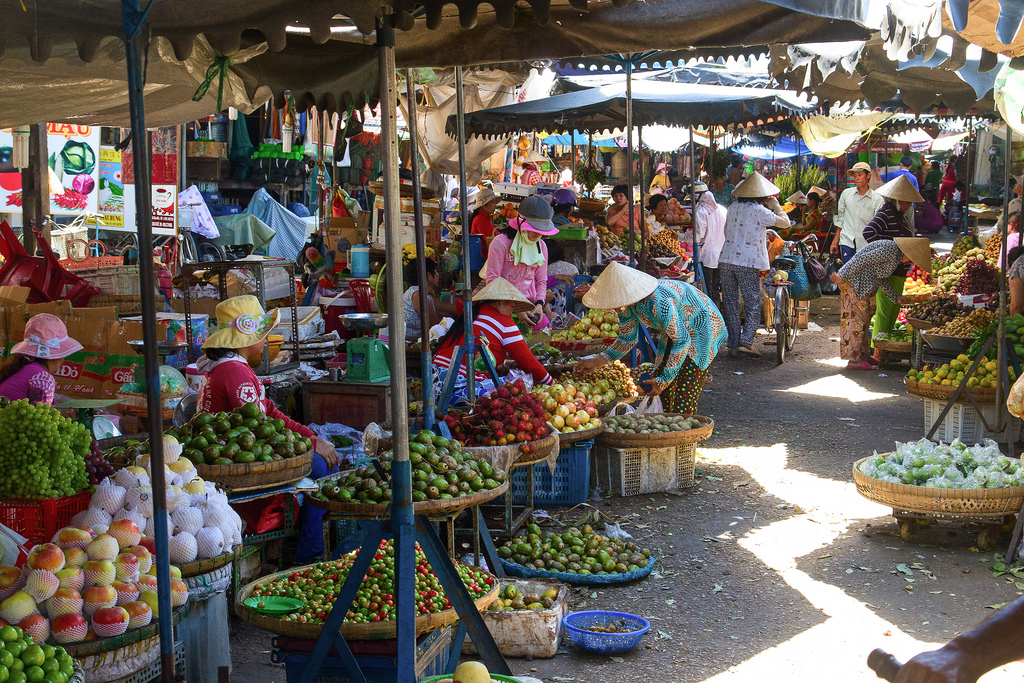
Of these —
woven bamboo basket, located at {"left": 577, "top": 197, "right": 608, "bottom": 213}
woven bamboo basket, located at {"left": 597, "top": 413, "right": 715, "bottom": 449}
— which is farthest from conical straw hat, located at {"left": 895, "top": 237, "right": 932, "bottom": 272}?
woven bamboo basket, located at {"left": 597, "top": 413, "right": 715, "bottom": 449}

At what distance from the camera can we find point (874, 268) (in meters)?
10.4

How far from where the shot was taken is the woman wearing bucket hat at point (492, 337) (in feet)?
20.5

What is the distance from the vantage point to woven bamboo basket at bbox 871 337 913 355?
1073 cm

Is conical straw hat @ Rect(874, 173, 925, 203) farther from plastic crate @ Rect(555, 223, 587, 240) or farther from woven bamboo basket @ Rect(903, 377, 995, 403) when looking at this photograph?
plastic crate @ Rect(555, 223, 587, 240)

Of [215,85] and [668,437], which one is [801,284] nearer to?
[668,437]

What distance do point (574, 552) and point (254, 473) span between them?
78.7 inches

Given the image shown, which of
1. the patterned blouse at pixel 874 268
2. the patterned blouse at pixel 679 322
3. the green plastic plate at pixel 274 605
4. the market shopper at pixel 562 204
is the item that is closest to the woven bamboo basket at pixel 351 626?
the green plastic plate at pixel 274 605

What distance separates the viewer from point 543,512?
6297mm

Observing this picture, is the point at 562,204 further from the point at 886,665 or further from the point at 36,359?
the point at 886,665

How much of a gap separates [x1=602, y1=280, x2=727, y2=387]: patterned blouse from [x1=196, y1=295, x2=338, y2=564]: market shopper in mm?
3120

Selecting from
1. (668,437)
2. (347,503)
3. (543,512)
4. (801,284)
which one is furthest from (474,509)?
(801,284)

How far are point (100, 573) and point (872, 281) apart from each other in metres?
9.35

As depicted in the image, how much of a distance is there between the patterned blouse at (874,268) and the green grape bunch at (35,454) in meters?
9.00

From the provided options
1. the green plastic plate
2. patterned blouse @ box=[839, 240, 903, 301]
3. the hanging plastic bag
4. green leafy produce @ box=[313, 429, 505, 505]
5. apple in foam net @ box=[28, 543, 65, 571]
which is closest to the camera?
apple in foam net @ box=[28, 543, 65, 571]
